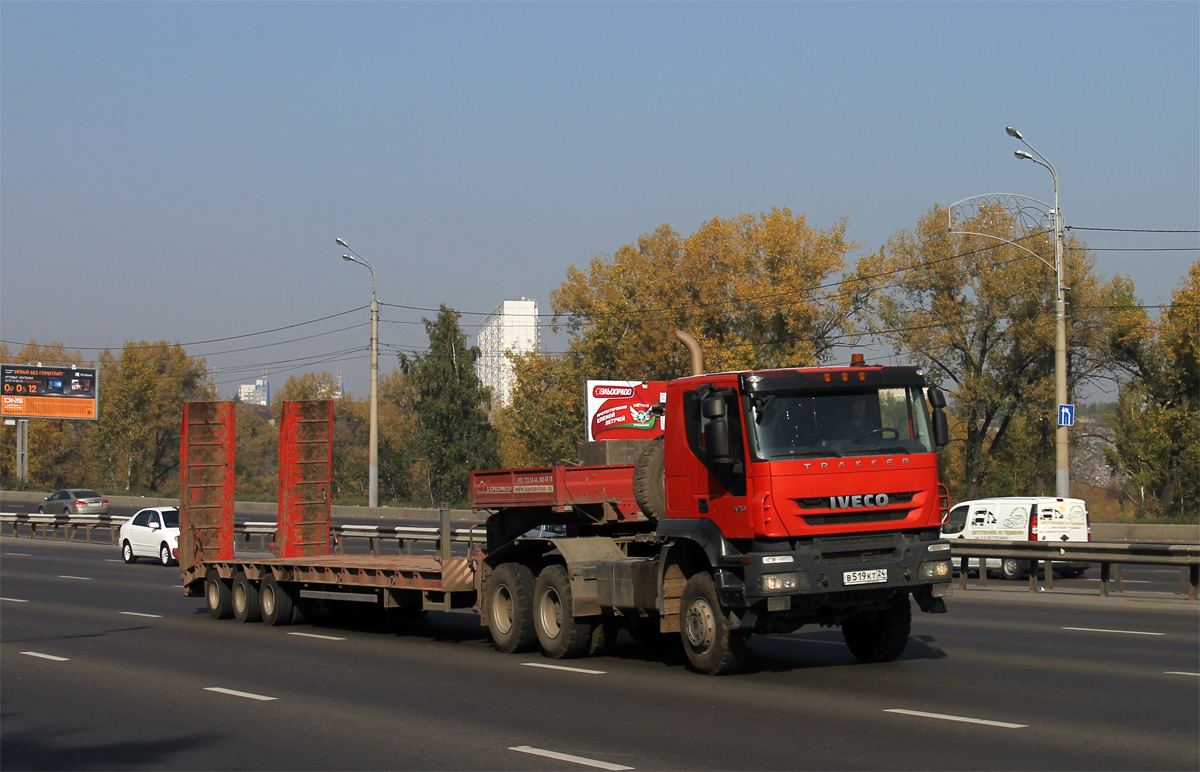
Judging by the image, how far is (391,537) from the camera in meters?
25.8

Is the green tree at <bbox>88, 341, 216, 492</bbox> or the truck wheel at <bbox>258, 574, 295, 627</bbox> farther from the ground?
the green tree at <bbox>88, 341, 216, 492</bbox>

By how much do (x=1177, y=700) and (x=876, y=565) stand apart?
2609 mm

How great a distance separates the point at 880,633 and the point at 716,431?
10.0 feet

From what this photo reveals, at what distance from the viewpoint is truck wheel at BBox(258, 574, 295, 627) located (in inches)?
674

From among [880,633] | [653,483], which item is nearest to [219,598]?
[653,483]

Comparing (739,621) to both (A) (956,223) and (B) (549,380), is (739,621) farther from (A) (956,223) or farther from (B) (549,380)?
(B) (549,380)

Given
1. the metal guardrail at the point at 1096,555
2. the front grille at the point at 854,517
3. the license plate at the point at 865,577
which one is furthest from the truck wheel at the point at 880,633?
the metal guardrail at the point at 1096,555

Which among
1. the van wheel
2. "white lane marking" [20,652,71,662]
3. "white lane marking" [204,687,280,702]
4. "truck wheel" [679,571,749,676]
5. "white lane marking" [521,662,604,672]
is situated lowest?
the van wheel

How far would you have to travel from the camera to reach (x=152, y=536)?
31859mm

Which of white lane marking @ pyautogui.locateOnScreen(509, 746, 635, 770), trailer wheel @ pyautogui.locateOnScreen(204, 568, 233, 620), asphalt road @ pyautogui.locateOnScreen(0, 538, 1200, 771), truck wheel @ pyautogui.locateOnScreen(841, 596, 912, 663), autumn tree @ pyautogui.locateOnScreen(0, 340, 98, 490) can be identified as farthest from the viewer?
autumn tree @ pyautogui.locateOnScreen(0, 340, 98, 490)

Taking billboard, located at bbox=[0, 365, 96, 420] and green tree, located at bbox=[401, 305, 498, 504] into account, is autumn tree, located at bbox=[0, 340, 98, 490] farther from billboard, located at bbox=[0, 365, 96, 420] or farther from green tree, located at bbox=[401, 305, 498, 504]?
green tree, located at bbox=[401, 305, 498, 504]

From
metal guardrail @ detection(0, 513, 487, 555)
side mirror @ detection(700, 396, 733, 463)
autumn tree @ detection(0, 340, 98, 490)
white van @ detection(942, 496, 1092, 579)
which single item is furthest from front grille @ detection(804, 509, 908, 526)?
autumn tree @ detection(0, 340, 98, 490)

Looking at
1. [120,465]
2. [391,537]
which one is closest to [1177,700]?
[391,537]

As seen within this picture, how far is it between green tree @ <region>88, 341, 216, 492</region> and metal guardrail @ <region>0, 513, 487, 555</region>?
49.8m
